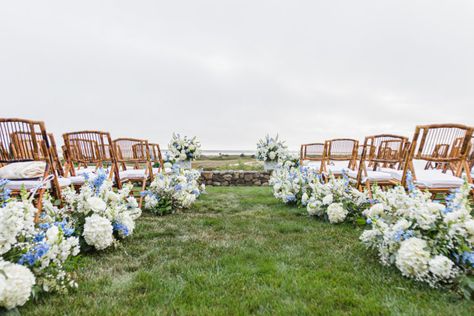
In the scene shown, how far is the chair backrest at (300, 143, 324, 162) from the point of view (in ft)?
23.6

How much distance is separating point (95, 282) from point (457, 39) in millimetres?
7729

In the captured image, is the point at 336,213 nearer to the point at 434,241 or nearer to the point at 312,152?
the point at 434,241

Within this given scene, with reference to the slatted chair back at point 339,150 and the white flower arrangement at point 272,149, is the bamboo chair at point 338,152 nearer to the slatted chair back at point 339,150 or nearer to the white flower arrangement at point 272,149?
the slatted chair back at point 339,150

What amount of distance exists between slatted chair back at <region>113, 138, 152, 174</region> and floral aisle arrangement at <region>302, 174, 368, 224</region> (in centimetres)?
297

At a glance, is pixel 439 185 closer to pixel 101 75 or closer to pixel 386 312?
pixel 386 312

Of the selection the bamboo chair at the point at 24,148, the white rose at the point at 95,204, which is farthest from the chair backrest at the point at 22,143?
the white rose at the point at 95,204

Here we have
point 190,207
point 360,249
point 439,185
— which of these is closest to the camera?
point 360,249

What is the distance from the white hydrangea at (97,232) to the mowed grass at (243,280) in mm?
133

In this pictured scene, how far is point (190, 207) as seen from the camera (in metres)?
5.58

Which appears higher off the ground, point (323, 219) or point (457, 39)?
point (457, 39)

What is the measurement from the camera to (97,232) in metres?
2.66

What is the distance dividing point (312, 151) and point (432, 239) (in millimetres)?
5228

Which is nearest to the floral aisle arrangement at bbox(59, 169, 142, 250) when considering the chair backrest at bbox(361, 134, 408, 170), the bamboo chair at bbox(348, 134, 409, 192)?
the bamboo chair at bbox(348, 134, 409, 192)

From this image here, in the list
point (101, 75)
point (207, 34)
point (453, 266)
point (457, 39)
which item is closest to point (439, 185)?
point (453, 266)
